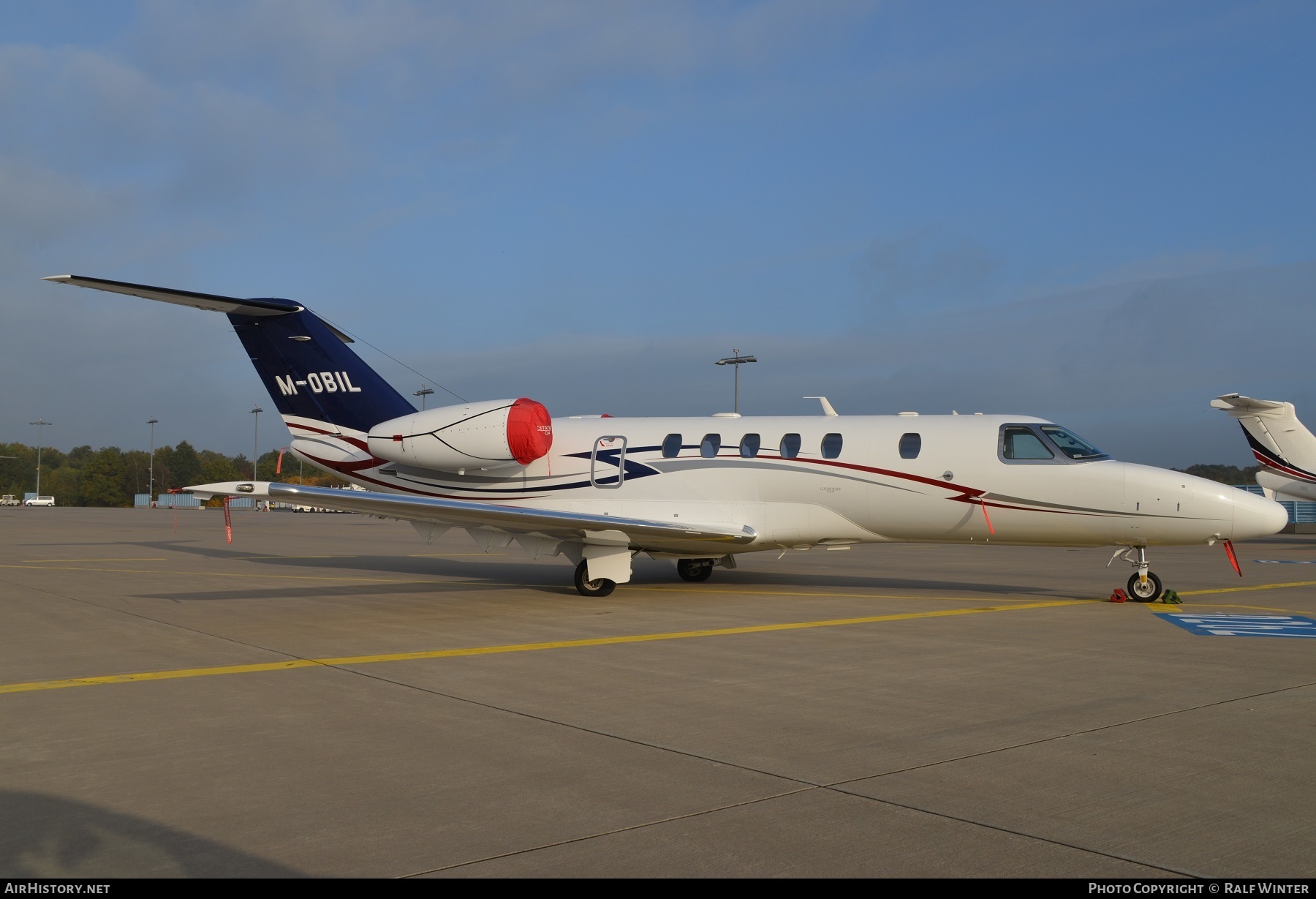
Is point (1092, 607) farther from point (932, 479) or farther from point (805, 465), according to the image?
point (805, 465)

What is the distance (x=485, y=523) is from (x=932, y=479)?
6543mm

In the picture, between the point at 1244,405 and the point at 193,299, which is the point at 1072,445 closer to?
the point at 193,299

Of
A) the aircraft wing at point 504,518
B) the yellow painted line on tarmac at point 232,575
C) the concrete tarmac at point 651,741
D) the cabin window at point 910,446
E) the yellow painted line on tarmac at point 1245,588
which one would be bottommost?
the yellow painted line on tarmac at point 232,575

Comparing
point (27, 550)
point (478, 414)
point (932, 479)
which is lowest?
point (27, 550)

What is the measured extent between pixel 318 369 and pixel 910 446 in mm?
10239

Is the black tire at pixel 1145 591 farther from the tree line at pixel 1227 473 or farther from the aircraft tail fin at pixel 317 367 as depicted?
the tree line at pixel 1227 473

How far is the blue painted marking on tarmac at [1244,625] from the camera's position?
10828 mm

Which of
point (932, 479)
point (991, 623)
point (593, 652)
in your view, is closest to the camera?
point (593, 652)

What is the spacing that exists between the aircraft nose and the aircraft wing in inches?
259

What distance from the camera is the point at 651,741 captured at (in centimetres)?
612

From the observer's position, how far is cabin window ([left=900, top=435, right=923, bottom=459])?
14344 mm

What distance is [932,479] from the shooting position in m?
14.2

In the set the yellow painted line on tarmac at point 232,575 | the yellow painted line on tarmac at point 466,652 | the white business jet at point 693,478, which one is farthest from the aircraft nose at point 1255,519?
the yellow painted line on tarmac at point 232,575
